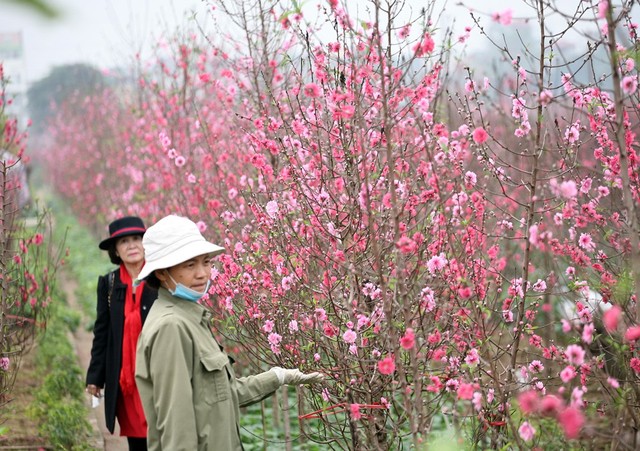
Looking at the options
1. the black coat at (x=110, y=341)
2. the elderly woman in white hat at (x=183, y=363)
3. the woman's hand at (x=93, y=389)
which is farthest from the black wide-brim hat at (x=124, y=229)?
the elderly woman in white hat at (x=183, y=363)

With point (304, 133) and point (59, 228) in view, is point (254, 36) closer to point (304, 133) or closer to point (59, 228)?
point (304, 133)

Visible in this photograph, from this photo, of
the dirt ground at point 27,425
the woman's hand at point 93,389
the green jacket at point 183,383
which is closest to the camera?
the green jacket at point 183,383

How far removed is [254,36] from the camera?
6957 millimetres

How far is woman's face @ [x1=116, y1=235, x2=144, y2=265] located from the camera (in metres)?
4.48

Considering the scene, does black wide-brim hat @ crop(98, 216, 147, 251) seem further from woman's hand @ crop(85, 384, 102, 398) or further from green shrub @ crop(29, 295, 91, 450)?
green shrub @ crop(29, 295, 91, 450)

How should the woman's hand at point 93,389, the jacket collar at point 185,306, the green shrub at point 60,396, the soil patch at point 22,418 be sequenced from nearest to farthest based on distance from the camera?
the jacket collar at point 185,306 < the woman's hand at point 93,389 < the soil patch at point 22,418 < the green shrub at point 60,396

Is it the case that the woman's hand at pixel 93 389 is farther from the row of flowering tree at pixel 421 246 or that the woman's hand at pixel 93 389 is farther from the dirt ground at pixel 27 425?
the row of flowering tree at pixel 421 246

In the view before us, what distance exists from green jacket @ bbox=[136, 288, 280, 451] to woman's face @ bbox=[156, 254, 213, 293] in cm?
5

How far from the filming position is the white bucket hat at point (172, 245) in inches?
118

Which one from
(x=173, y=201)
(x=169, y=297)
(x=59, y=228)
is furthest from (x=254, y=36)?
(x=59, y=228)

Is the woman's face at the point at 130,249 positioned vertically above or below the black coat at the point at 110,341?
above

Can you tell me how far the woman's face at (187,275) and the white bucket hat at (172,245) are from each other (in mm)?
56

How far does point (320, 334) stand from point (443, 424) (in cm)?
350

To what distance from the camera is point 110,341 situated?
14.3 ft
